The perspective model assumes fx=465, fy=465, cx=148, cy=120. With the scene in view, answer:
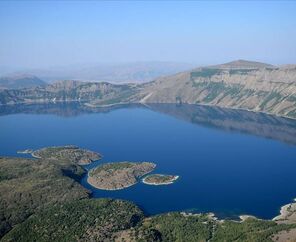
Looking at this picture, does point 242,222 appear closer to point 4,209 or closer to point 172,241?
point 172,241

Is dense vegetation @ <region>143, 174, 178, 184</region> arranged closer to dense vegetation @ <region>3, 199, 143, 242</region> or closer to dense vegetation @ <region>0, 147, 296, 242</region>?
dense vegetation @ <region>0, 147, 296, 242</region>

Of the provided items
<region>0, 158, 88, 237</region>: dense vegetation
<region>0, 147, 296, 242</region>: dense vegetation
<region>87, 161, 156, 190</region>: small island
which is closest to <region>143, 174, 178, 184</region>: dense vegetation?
<region>87, 161, 156, 190</region>: small island

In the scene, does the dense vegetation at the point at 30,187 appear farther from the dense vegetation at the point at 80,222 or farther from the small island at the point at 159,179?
the small island at the point at 159,179

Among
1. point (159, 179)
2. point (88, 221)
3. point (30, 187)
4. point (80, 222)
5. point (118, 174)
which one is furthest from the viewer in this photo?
point (118, 174)

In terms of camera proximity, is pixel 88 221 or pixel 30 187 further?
pixel 30 187

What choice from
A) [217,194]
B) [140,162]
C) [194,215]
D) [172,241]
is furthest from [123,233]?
[140,162]

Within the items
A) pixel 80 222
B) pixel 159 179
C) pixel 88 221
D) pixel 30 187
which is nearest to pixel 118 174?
pixel 159 179

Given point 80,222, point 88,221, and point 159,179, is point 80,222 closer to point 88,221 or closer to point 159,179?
point 88,221
